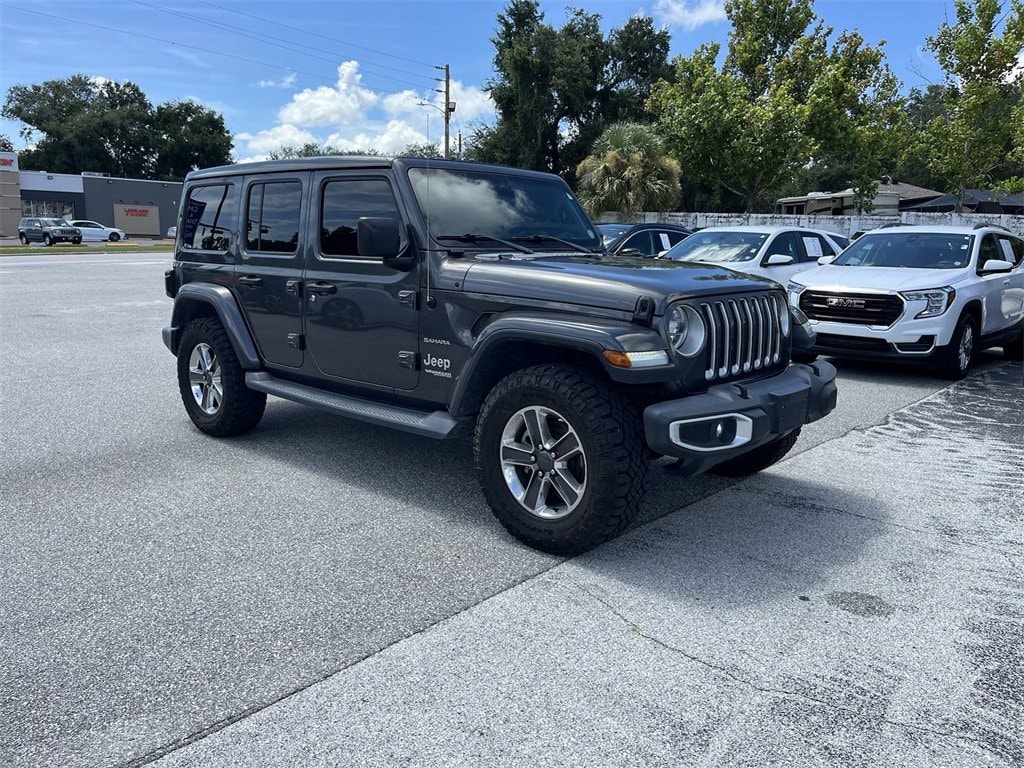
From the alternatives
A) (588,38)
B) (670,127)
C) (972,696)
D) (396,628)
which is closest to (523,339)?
(396,628)

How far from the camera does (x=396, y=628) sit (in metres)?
3.22

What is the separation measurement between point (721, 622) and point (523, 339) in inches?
61.0

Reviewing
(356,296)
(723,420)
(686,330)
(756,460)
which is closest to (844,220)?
(756,460)

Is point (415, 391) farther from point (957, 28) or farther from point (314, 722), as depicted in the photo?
point (957, 28)

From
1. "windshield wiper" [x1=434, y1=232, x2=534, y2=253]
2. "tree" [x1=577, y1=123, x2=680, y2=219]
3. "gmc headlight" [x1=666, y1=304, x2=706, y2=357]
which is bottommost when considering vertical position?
"gmc headlight" [x1=666, y1=304, x2=706, y2=357]

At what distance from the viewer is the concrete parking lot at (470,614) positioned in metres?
2.56

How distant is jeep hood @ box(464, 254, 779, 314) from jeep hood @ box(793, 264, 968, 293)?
4851 mm

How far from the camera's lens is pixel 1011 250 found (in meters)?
10.5

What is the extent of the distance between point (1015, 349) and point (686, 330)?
363 inches

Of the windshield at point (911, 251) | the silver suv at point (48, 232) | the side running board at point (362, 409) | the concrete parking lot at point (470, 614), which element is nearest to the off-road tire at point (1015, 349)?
the windshield at point (911, 251)

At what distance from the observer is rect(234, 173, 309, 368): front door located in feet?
17.2

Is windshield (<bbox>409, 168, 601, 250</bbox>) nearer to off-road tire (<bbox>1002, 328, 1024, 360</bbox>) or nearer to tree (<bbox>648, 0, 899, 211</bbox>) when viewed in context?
off-road tire (<bbox>1002, 328, 1024, 360</bbox>)

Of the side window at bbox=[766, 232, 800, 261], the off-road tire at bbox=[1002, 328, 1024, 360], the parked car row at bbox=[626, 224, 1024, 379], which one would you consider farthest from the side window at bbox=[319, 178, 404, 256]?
the off-road tire at bbox=[1002, 328, 1024, 360]

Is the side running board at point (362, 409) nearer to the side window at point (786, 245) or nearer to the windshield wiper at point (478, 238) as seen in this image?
the windshield wiper at point (478, 238)
